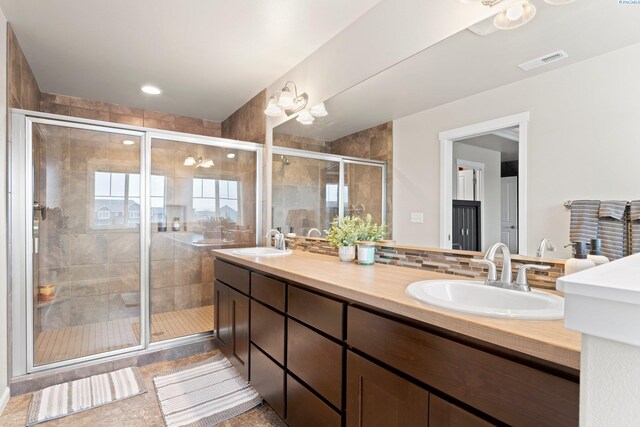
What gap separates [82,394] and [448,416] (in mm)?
2313

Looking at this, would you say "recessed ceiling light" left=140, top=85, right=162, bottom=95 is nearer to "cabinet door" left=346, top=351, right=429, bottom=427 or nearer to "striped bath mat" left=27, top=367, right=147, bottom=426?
"striped bath mat" left=27, top=367, right=147, bottom=426

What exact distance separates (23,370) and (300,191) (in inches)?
Result: 88.5

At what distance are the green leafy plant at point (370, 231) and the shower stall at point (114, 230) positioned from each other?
1.40m

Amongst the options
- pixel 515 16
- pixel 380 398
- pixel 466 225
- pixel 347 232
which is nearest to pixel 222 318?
pixel 347 232

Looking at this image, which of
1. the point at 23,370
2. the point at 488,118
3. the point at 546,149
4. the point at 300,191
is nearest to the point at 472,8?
the point at 488,118

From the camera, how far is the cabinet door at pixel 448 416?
81cm

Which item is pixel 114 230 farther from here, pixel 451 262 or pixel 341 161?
pixel 451 262

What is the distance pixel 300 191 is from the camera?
9.00ft

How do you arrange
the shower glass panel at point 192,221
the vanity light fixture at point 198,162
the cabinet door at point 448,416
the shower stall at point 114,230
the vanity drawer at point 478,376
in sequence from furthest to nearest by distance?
1. the vanity light fixture at point 198,162
2. the shower glass panel at point 192,221
3. the shower stall at point 114,230
4. the cabinet door at point 448,416
5. the vanity drawer at point 478,376

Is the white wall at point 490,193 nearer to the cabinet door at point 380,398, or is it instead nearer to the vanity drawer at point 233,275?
the cabinet door at point 380,398

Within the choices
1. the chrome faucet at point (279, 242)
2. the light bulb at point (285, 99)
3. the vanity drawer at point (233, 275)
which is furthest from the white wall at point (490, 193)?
the chrome faucet at point (279, 242)

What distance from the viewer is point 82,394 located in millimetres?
2070

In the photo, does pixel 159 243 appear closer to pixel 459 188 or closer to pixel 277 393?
pixel 277 393

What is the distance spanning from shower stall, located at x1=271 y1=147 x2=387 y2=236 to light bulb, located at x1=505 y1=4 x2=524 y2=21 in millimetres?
860
